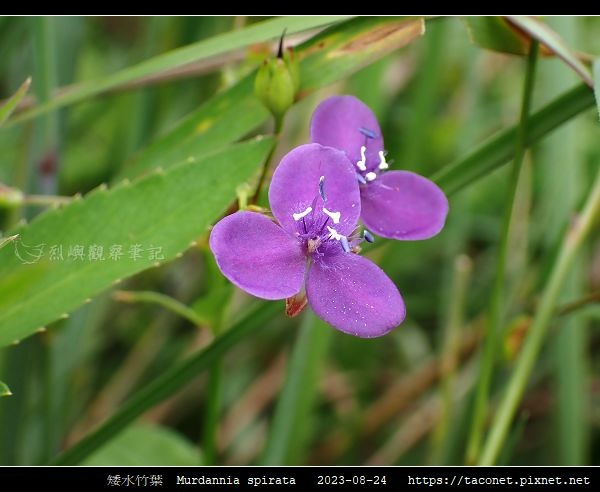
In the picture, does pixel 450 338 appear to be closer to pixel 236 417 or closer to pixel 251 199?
pixel 236 417

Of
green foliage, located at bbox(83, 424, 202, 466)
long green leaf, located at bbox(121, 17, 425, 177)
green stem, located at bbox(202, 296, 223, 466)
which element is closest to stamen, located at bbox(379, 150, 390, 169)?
long green leaf, located at bbox(121, 17, 425, 177)

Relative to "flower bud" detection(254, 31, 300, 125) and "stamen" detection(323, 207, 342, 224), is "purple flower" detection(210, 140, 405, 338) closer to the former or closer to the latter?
"stamen" detection(323, 207, 342, 224)

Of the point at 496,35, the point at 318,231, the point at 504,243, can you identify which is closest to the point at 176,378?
the point at 318,231

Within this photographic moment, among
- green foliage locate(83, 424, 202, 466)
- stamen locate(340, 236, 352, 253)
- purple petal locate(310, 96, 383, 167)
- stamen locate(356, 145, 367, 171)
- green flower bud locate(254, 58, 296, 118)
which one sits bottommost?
stamen locate(340, 236, 352, 253)

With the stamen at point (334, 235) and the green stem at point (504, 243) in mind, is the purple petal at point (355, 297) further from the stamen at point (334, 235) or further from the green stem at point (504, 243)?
the green stem at point (504, 243)

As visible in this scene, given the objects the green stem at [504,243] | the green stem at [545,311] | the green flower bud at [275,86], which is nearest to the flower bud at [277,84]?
the green flower bud at [275,86]

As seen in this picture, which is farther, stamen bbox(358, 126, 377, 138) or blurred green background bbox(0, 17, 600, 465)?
blurred green background bbox(0, 17, 600, 465)

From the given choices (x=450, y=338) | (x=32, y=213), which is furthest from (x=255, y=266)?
(x=450, y=338)

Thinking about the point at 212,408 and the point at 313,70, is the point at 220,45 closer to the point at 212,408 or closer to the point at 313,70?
the point at 313,70
